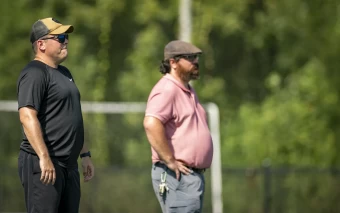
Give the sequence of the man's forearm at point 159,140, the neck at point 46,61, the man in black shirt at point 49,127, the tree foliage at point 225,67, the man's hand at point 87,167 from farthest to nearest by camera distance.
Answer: the tree foliage at point 225,67, the man's forearm at point 159,140, the man's hand at point 87,167, the neck at point 46,61, the man in black shirt at point 49,127

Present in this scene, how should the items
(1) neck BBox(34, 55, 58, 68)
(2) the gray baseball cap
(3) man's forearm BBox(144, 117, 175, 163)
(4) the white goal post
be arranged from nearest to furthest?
(1) neck BBox(34, 55, 58, 68)
(3) man's forearm BBox(144, 117, 175, 163)
(2) the gray baseball cap
(4) the white goal post

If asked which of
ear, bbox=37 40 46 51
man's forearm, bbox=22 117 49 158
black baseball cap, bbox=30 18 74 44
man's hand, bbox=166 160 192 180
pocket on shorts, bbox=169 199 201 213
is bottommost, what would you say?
pocket on shorts, bbox=169 199 201 213

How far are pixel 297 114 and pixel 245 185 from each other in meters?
2.87

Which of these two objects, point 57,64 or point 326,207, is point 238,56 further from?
point 57,64

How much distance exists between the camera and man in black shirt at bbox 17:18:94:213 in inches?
229

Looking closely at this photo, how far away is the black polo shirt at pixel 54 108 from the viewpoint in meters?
5.88

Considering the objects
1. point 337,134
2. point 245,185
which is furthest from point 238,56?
point 245,185

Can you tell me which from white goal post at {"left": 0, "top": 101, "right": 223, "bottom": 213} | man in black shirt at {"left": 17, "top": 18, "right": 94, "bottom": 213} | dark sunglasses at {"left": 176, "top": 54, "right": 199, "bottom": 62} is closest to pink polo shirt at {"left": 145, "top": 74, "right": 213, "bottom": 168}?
dark sunglasses at {"left": 176, "top": 54, "right": 199, "bottom": 62}

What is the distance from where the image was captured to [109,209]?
16.8m

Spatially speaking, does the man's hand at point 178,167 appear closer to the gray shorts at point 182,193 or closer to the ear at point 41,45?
the gray shorts at point 182,193

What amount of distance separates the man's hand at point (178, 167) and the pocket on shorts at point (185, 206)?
7.1 inches

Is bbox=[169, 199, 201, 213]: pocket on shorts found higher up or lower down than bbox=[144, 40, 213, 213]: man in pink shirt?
lower down

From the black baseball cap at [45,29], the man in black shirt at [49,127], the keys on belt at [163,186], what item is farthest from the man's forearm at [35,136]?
the keys on belt at [163,186]

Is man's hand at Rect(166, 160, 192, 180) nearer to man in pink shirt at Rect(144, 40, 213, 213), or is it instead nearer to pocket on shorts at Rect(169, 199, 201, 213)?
man in pink shirt at Rect(144, 40, 213, 213)
